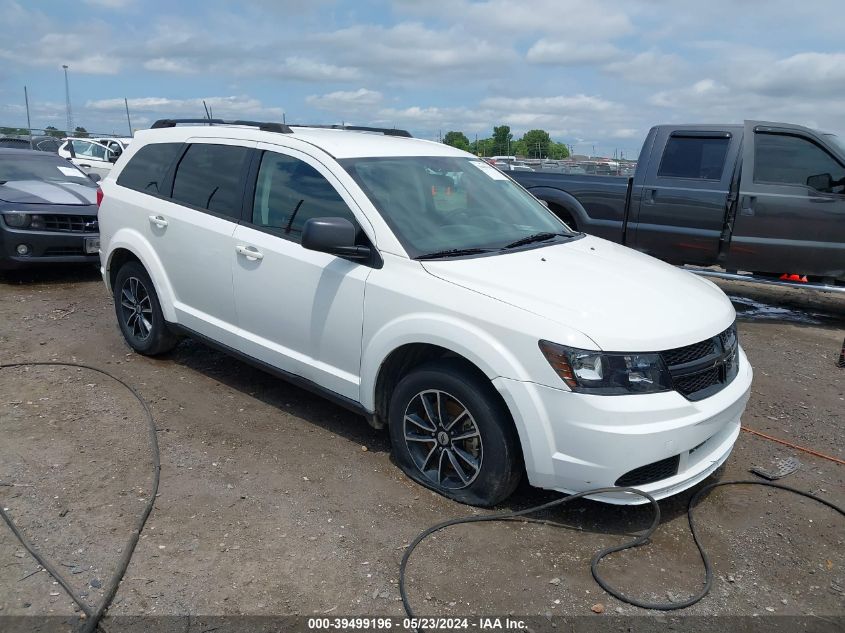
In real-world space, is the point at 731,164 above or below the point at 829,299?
above

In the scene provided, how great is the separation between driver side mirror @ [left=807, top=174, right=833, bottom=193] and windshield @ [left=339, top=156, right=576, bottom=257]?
4.35 m

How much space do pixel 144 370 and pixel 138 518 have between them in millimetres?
2292

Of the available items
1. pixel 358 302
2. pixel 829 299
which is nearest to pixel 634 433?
pixel 358 302

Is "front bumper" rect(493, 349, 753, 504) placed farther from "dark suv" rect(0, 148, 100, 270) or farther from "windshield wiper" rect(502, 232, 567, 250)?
"dark suv" rect(0, 148, 100, 270)

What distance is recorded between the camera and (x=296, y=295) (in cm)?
424

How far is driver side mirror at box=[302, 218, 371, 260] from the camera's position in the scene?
3.76 m

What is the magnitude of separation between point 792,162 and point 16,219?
29.0 ft

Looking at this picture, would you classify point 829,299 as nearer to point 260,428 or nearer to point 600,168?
point 600,168

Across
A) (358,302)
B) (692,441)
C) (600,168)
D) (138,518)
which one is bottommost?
(138,518)

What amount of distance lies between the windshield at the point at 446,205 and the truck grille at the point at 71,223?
5.74 metres

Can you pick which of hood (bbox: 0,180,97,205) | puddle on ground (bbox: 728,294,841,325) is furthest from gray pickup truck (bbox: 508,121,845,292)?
hood (bbox: 0,180,97,205)

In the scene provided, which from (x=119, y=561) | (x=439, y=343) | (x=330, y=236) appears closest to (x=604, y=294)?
(x=439, y=343)

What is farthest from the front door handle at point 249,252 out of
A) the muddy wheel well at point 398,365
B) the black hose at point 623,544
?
the black hose at point 623,544

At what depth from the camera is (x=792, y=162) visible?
7.85 metres
